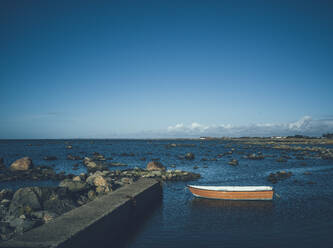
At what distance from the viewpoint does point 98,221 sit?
1070 cm

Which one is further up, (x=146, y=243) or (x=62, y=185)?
(x=62, y=185)

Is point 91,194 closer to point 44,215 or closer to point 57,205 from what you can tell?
point 57,205

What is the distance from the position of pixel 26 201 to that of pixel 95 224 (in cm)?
681

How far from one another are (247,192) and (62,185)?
13.4 m

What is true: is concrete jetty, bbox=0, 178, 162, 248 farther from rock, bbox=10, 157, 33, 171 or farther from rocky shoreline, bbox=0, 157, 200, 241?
rock, bbox=10, 157, 33, 171

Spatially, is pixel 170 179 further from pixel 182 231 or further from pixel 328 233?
pixel 328 233

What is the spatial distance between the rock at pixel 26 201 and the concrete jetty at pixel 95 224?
3.91 metres

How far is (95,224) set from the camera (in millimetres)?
10469

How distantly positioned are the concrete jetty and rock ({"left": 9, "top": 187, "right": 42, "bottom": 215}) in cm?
391

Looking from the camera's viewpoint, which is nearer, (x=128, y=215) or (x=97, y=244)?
(x=97, y=244)

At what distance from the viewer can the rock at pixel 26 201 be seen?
46.6ft

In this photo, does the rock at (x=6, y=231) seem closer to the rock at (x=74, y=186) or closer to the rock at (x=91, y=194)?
the rock at (x=74, y=186)

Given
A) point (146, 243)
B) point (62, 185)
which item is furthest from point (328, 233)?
point (62, 185)

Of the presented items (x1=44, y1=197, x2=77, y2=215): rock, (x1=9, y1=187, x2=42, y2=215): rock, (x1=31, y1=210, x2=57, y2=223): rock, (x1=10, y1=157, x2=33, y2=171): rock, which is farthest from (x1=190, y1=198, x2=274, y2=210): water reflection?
(x1=10, y1=157, x2=33, y2=171): rock
